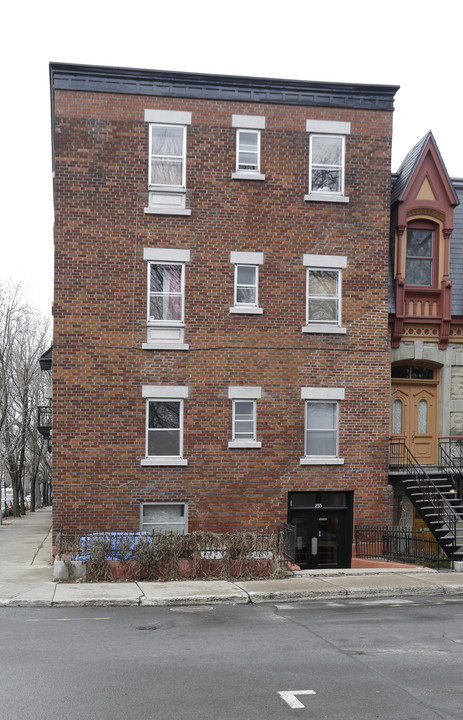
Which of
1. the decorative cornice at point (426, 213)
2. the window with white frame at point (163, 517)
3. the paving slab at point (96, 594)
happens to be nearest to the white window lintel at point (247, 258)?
the decorative cornice at point (426, 213)

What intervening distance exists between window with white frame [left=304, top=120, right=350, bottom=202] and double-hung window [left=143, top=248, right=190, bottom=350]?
422 cm

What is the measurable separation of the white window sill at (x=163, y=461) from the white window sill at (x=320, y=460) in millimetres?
3222

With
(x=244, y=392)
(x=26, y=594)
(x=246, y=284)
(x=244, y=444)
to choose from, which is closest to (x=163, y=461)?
(x=244, y=444)

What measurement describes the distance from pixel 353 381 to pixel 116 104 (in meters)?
9.73

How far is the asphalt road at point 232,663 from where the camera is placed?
782 centimetres

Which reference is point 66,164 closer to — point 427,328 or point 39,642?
point 427,328

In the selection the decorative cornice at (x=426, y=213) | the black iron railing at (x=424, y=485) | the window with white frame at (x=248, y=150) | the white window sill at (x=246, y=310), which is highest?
the window with white frame at (x=248, y=150)

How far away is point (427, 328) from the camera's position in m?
22.4

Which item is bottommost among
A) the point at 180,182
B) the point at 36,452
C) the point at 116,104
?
the point at 36,452

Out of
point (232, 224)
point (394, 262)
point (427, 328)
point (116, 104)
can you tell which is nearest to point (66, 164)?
point (116, 104)

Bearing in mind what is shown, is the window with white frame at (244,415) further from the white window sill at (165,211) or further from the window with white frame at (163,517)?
the white window sill at (165,211)

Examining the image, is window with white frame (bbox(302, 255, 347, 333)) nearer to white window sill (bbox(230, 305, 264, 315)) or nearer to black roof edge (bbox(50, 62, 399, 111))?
white window sill (bbox(230, 305, 264, 315))

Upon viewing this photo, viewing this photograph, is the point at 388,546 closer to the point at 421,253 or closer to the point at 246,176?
the point at 421,253

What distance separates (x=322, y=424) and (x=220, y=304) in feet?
14.1
